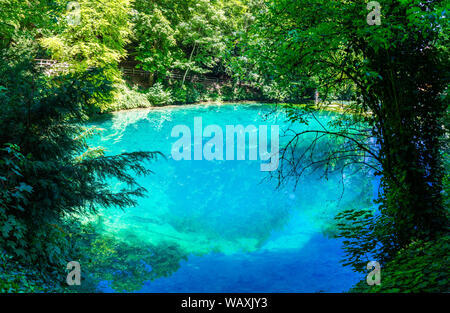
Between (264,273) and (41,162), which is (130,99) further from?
(41,162)

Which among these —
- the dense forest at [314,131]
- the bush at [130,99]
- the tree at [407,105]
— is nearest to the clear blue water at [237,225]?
the dense forest at [314,131]

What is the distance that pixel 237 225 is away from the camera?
8031 millimetres

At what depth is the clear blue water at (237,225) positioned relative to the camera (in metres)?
5.58

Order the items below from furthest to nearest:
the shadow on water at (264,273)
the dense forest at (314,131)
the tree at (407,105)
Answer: the shadow on water at (264,273), the tree at (407,105), the dense forest at (314,131)

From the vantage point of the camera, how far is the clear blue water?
18.3ft

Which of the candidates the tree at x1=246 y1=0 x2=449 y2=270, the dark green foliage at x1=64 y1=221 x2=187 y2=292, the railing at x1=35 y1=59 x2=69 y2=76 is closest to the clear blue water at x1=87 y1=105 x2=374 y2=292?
the dark green foliage at x1=64 y1=221 x2=187 y2=292

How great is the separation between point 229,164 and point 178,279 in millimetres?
7424

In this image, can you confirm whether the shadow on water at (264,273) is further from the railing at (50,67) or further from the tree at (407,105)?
the railing at (50,67)

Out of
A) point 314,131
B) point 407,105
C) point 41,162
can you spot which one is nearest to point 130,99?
point 41,162

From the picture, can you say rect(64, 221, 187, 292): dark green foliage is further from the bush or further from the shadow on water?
the bush

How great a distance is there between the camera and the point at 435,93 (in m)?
4.02

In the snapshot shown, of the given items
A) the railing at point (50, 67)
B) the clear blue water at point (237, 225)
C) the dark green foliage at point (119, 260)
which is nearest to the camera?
the railing at point (50, 67)

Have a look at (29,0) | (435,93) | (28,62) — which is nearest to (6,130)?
(28,62)
